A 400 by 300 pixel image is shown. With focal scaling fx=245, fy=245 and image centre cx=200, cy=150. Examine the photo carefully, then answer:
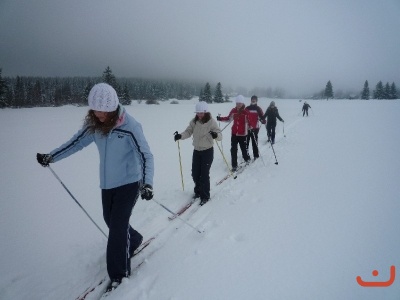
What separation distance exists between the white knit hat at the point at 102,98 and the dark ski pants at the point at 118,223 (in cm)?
104

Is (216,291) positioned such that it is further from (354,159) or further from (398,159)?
(398,159)

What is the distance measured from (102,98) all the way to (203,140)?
122 inches

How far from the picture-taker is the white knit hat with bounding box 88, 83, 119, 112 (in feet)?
8.97

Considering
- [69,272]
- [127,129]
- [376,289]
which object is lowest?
[69,272]

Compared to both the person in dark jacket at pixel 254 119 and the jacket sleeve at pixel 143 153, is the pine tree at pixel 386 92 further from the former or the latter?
the jacket sleeve at pixel 143 153

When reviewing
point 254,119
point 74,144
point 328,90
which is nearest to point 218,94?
point 328,90

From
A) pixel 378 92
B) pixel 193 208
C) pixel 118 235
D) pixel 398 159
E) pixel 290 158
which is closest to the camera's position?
pixel 118 235

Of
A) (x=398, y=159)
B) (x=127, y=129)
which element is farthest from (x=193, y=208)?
(x=398, y=159)

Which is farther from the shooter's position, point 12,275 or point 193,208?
point 193,208

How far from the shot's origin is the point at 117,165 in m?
3.10

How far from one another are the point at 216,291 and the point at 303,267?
1191 millimetres

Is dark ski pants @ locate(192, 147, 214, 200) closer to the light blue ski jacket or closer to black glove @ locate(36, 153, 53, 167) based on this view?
the light blue ski jacket

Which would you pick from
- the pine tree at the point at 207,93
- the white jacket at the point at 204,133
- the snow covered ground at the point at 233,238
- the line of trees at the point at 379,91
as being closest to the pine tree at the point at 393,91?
the line of trees at the point at 379,91

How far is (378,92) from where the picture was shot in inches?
2916
